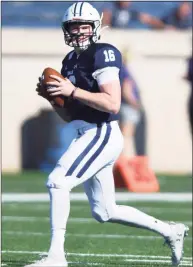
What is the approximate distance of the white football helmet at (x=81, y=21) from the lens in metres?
5.85

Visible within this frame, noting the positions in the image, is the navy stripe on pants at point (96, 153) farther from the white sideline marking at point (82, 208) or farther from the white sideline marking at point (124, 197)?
the white sideline marking at point (124, 197)

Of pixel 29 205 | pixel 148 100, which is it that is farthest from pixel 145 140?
pixel 29 205

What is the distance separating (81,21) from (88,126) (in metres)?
0.61

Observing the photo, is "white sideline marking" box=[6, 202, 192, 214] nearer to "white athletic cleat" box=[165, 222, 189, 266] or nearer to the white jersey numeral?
"white athletic cleat" box=[165, 222, 189, 266]

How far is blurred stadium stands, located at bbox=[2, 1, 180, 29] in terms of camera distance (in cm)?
1573

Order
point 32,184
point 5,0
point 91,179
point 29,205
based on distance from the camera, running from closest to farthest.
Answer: point 91,179, point 29,205, point 32,184, point 5,0

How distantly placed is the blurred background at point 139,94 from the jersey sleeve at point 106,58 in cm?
860

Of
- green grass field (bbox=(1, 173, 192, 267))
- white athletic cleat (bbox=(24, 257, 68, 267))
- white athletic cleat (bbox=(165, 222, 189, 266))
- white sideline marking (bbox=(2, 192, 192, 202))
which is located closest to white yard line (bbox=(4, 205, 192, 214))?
green grass field (bbox=(1, 173, 192, 267))

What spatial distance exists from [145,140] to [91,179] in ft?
29.5

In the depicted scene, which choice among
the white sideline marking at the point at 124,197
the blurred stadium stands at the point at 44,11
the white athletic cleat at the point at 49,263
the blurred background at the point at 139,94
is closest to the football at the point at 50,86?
the white athletic cleat at the point at 49,263

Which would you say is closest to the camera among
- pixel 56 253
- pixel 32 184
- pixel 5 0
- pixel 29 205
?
pixel 56 253

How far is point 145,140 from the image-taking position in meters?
14.9

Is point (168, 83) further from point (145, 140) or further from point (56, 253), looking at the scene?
point (56, 253)

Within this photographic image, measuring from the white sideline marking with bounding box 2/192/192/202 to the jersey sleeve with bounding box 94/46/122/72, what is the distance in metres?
4.78
